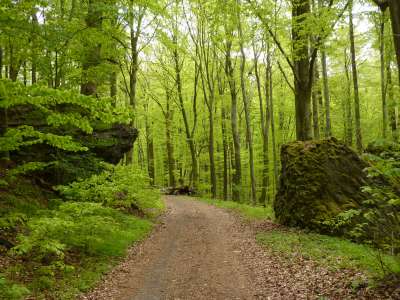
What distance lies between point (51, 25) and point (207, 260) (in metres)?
8.73

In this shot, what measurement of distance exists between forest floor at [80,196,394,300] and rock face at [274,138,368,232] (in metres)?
1.55

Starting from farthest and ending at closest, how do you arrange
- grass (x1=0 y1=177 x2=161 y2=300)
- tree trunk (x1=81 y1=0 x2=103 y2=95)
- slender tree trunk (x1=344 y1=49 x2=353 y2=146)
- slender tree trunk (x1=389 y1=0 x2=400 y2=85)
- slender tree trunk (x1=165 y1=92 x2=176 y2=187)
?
slender tree trunk (x1=165 y1=92 x2=176 y2=187), slender tree trunk (x1=344 y1=49 x2=353 y2=146), tree trunk (x1=81 y1=0 x2=103 y2=95), grass (x1=0 y1=177 x2=161 y2=300), slender tree trunk (x1=389 y1=0 x2=400 y2=85)

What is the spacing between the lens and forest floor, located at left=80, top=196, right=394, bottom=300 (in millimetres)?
7004

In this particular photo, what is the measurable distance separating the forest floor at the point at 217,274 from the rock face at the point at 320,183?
155cm

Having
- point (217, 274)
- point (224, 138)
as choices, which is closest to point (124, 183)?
point (217, 274)

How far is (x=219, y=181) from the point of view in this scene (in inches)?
1753

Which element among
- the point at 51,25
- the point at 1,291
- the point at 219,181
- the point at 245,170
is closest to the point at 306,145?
the point at 51,25

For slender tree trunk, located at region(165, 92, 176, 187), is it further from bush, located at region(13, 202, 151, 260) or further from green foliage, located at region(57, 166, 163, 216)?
bush, located at region(13, 202, 151, 260)

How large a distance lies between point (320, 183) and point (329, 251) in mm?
3574

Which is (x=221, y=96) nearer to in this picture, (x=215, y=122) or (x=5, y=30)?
(x=215, y=122)

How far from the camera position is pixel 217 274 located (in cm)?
861

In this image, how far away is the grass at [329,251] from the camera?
6.98 m

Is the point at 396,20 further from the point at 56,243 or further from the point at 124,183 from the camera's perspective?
the point at 124,183

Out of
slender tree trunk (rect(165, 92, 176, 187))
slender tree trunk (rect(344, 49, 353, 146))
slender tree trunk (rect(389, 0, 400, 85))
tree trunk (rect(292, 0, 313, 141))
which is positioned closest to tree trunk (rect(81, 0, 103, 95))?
tree trunk (rect(292, 0, 313, 141))
